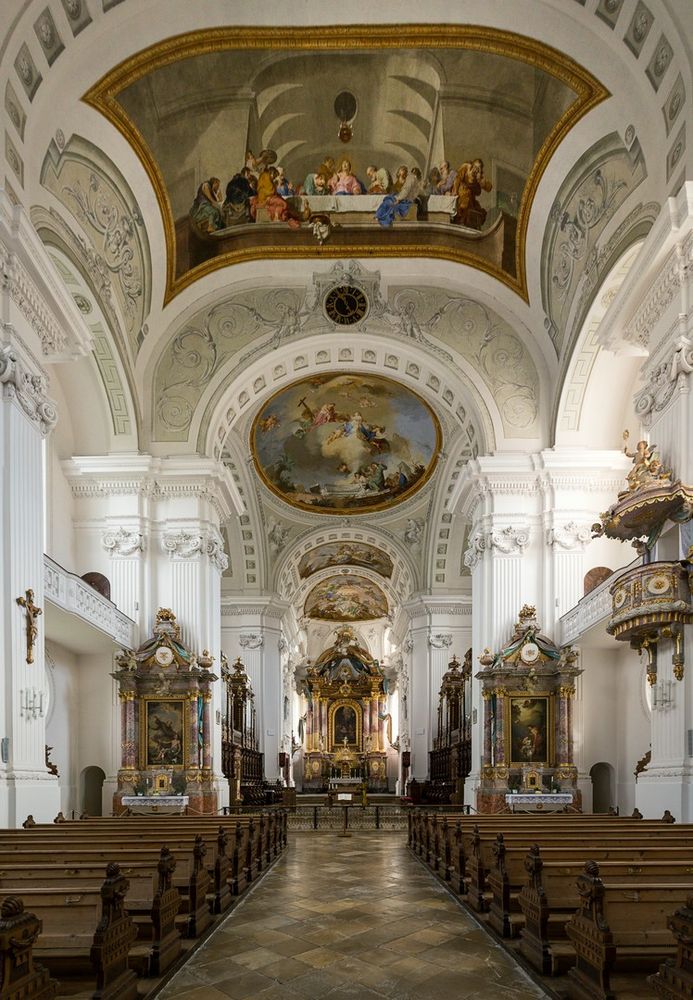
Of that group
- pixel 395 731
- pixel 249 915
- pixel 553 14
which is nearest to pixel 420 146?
pixel 553 14

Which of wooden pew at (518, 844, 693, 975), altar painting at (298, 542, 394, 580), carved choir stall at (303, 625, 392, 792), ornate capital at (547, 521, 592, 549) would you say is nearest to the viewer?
wooden pew at (518, 844, 693, 975)

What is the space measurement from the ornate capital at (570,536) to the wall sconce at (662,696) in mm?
7553

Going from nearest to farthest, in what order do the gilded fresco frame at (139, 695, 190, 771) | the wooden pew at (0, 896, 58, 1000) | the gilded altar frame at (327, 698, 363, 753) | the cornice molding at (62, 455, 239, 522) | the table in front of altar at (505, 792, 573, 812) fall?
1. the wooden pew at (0, 896, 58, 1000)
2. the table in front of altar at (505, 792, 573, 812)
3. the gilded fresco frame at (139, 695, 190, 771)
4. the cornice molding at (62, 455, 239, 522)
5. the gilded altar frame at (327, 698, 363, 753)

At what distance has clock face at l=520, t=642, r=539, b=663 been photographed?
17875 millimetres

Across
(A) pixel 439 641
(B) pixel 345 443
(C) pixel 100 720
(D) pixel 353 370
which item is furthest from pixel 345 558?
(C) pixel 100 720

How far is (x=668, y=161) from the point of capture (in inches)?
469

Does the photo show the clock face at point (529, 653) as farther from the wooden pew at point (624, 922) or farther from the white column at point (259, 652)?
the wooden pew at point (624, 922)

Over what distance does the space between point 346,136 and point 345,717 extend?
34106 millimetres

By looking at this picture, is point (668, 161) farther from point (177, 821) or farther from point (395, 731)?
point (395, 731)

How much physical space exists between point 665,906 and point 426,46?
12.7 metres

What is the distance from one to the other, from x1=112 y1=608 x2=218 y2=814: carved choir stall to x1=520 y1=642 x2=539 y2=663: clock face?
6.12 meters

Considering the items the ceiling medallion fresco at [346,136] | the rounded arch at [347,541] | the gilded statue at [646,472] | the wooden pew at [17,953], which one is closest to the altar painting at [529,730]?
the gilded statue at [646,472]

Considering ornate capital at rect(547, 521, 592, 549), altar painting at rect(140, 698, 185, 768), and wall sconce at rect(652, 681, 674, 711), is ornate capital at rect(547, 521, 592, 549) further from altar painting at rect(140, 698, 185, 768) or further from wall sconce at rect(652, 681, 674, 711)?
altar painting at rect(140, 698, 185, 768)

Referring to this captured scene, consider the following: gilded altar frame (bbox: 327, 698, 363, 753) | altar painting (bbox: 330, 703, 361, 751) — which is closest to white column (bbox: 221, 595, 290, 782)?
gilded altar frame (bbox: 327, 698, 363, 753)
